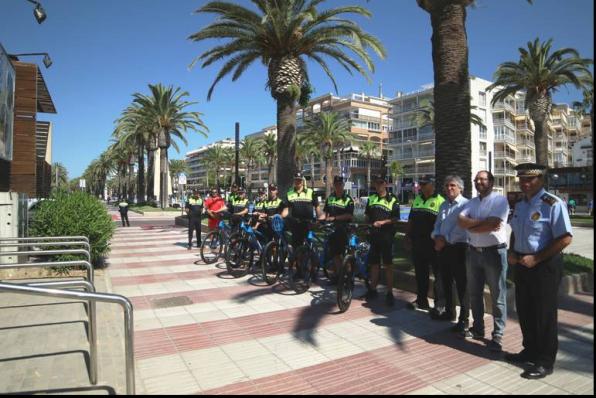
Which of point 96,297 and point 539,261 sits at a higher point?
point 539,261

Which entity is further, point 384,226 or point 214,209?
point 214,209

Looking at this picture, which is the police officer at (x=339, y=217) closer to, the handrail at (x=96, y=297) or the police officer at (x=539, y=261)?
the police officer at (x=539, y=261)

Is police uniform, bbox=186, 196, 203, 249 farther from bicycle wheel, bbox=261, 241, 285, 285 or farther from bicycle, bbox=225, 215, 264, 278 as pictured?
bicycle wheel, bbox=261, 241, 285, 285

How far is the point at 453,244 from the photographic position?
17.2 feet

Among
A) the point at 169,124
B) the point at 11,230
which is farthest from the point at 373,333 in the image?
the point at 169,124

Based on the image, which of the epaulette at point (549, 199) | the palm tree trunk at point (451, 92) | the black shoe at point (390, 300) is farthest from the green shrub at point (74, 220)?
the epaulette at point (549, 199)

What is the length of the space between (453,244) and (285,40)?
11663mm

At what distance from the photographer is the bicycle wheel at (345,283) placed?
5938 mm

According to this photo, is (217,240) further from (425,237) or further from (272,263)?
(425,237)

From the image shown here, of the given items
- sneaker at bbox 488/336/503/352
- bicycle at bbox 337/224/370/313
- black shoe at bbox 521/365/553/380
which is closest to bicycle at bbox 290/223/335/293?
bicycle at bbox 337/224/370/313

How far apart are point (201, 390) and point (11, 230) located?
7.12m

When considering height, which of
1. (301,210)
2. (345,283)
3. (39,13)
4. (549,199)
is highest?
(39,13)

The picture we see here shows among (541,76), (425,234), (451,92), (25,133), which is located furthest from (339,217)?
(541,76)

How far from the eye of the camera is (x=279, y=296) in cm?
695
